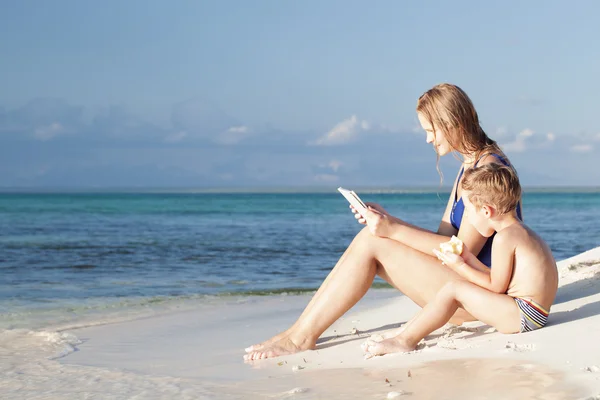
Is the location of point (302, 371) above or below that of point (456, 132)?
below

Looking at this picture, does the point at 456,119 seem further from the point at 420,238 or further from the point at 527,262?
the point at 527,262

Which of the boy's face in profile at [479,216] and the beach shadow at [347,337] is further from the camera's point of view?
the beach shadow at [347,337]

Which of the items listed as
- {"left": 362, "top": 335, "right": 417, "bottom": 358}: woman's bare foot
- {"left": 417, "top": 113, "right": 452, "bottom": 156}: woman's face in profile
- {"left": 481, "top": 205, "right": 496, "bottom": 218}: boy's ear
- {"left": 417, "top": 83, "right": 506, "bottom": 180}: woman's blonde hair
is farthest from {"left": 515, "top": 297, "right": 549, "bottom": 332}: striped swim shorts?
{"left": 417, "top": 113, "right": 452, "bottom": 156}: woman's face in profile

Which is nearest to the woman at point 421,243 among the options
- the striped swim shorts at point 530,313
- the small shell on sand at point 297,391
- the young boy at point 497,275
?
the young boy at point 497,275

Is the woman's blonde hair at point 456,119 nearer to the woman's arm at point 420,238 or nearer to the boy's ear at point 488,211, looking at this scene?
the woman's arm at point 420,238

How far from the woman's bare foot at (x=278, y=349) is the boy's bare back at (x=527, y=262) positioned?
4.68ft

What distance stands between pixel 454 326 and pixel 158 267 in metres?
7.40

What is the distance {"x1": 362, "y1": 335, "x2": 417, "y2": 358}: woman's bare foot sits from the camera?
4344 mm

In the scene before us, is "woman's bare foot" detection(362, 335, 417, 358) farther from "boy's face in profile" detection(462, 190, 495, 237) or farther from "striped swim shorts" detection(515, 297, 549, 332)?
"boy's face in profile" detection(462, 190, 495, 237)

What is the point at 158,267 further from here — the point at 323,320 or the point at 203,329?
the point at 323,320

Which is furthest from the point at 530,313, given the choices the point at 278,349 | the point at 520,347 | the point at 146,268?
the point at 146,268

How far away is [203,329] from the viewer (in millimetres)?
6262

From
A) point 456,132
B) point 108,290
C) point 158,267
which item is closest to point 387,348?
point 456,132

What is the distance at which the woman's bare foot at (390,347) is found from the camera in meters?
4.34
